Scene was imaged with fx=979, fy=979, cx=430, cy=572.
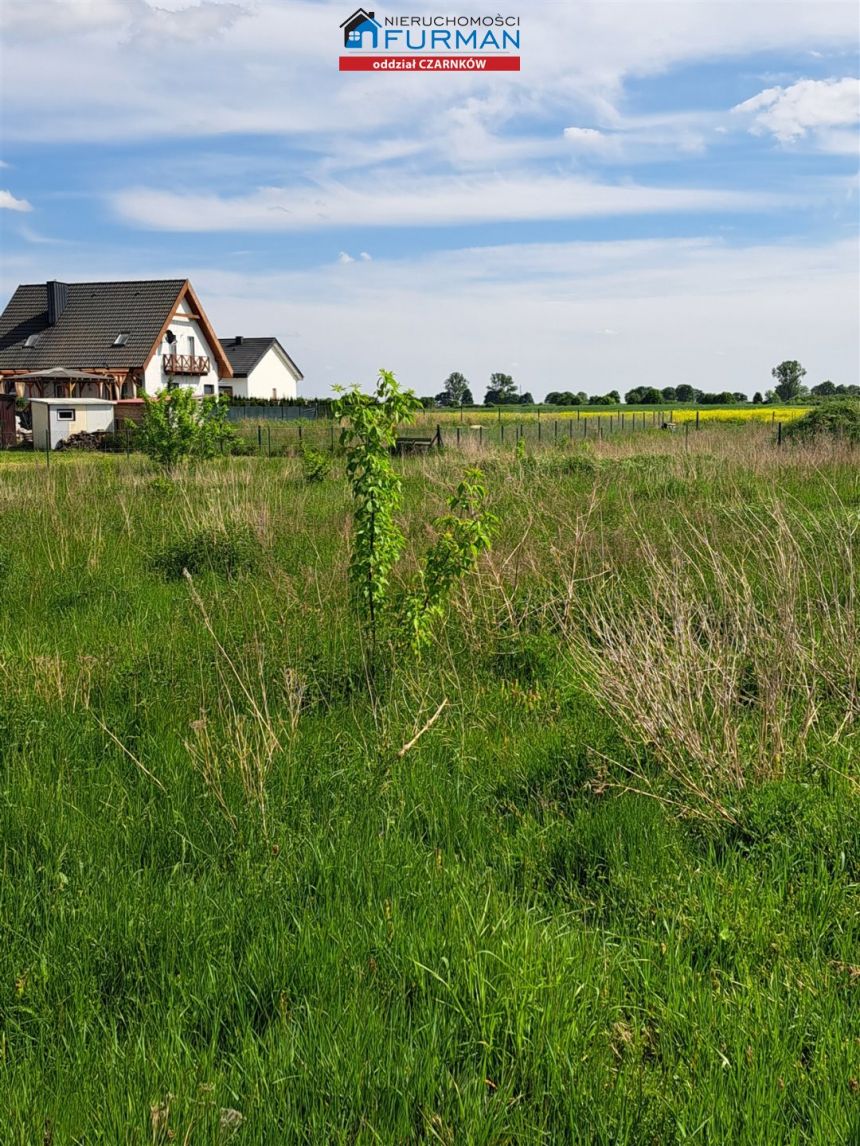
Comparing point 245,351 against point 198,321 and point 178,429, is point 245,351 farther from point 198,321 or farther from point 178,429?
point 178,429

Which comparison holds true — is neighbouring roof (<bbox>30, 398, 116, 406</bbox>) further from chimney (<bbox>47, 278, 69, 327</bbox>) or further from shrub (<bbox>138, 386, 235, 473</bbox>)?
shrub (<bbox>138, 386, 235, 473</bbox>)

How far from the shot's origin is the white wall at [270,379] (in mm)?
69387

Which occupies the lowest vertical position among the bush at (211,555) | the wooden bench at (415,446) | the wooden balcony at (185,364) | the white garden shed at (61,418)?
the bush at (211,555)

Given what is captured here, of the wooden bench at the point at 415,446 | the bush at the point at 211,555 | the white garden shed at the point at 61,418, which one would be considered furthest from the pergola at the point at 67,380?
the bush at the point at 211,555

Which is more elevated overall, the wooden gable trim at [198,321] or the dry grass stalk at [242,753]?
the wooden gable trim at [198,321]

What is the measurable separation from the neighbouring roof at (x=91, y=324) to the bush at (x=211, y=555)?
4196 cm

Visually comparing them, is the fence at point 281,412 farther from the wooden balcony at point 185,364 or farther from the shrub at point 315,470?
the shrub at point 315,470

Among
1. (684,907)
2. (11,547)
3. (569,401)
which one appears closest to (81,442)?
(11,547)

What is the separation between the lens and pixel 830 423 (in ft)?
80.7

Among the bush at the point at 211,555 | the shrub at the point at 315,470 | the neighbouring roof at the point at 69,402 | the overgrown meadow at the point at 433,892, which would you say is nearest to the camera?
the overgrown meadow at the point at 433,892

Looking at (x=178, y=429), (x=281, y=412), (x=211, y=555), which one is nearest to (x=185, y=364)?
(x=281, y=412)

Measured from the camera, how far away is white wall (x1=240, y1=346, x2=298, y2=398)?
228 ft

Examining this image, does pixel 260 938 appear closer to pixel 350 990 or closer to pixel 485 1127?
pixel 350 990

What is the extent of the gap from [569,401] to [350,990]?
296 feet
